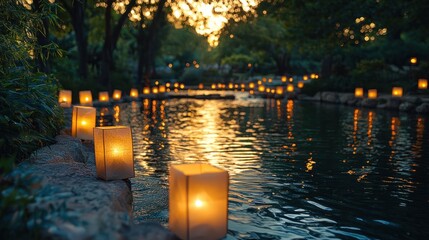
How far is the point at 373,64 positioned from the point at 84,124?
2972 centimetres

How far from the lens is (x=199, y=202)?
13.7ft

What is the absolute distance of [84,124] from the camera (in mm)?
10633

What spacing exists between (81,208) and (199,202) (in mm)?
1063

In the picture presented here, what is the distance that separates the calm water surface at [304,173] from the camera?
577 cm

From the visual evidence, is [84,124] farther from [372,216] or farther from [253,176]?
[372,216]

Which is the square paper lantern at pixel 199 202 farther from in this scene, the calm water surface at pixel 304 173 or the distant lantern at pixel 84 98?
the distant lantern at pixel 84 98

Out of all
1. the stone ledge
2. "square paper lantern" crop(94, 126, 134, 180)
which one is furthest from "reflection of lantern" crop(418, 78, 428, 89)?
the stone ledge

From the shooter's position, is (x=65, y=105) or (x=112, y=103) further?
(x=112, y=103)

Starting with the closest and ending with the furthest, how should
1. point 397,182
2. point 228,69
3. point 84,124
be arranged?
point 397,182 → point 84,124 → point 228,69

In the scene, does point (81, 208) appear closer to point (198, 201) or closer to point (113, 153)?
point (198, 201)

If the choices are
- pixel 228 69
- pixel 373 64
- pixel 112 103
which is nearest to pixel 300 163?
pixel 112 103

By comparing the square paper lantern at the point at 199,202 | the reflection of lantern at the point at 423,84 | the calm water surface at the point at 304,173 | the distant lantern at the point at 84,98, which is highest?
the reflection of lantern at the point at 423,84


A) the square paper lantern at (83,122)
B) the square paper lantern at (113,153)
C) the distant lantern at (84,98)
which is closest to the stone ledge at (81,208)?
the square paper lantern at (113,153)

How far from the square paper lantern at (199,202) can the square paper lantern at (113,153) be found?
6.34 ft
